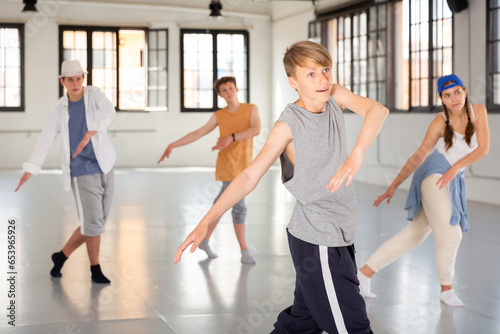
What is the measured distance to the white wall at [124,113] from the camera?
49.6ft

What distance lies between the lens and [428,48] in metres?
10.6

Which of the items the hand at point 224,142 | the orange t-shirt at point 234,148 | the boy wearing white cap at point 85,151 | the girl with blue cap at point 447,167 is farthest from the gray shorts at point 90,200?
the girl with blue cap at point 447,167

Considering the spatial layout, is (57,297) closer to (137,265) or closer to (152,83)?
(137,265)

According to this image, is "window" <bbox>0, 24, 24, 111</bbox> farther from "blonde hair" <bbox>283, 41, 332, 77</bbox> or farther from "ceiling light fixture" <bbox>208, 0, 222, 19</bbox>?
"blonde hair" <bbox>283, 41, 332, 77</bbox>

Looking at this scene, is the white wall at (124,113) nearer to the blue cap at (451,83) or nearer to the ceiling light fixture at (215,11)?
the ceiling light fixture at (215,11)

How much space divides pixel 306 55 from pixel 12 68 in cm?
1400

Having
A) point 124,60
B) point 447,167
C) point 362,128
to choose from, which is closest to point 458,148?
point 447,167

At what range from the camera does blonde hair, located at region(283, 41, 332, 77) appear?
7.63 feet

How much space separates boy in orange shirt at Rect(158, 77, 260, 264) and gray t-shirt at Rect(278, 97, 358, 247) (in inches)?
117

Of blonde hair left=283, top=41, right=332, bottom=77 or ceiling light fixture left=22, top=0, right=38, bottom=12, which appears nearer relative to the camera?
blonde hair left=283, top=41, right=332, bottom=77

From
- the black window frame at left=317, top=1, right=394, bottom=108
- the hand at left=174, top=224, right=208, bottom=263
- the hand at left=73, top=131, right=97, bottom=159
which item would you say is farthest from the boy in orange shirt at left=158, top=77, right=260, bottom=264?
the black window frame at left=317, top=1, right=394, bottom=108

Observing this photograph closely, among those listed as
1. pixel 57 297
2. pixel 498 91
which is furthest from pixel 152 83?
pixel 57 297

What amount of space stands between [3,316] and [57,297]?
19.3 inches

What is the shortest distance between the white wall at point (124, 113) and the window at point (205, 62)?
0.56ft
